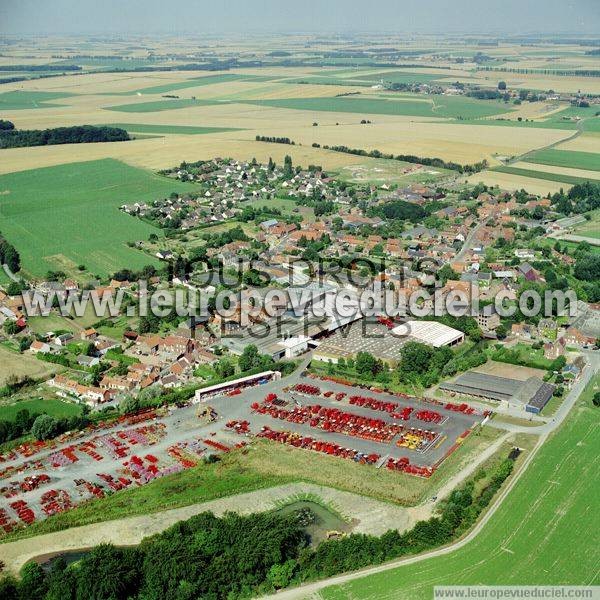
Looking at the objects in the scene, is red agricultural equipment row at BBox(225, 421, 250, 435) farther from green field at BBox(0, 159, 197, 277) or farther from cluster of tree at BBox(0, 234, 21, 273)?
cluster of tree at BBox(0, 234, 21, 273)

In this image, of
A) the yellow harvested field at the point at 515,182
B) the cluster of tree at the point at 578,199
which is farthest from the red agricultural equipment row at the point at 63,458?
the yellow harvested field at the point at 515,182

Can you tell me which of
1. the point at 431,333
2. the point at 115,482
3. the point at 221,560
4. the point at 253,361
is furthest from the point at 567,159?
the point at 221,560

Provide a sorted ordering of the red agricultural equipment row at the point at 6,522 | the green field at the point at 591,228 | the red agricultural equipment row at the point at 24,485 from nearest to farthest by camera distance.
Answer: the red agricultural equipment row at the point at 6,522 < the red agricultural equipment row at the point at 24,485 < the green field at the point at 591,228

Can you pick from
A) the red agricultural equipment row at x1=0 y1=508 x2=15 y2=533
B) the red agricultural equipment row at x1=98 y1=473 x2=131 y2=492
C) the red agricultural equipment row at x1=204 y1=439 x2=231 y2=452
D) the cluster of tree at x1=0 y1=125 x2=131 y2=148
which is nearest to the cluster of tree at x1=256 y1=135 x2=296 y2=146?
the cluster of tree at x1=0 y1=125 x2=131 y2=148

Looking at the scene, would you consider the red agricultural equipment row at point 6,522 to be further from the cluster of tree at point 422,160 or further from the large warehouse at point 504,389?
the cluster of tree at point 422,160

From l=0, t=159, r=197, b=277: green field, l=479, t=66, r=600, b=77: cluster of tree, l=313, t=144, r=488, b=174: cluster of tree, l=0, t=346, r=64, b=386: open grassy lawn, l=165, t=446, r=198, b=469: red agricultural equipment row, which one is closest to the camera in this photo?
l=165, t=446, r=198, b=469: red agricultural equipment row

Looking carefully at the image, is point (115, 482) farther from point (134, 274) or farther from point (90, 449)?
point (134, 274)
